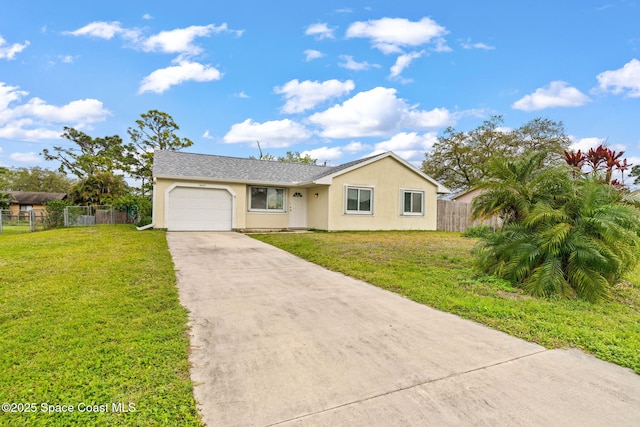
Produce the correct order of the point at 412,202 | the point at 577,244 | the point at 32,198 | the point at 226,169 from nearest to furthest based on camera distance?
the point at 577,244 → the point at 226,169 → the point at 412,202 → the point at 32,198

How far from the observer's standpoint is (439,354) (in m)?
3.07

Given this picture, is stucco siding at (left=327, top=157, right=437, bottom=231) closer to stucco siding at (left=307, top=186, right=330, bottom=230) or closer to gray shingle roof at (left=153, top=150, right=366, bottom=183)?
stucco siding at (left=307, top=186, right=330, bottom=230)

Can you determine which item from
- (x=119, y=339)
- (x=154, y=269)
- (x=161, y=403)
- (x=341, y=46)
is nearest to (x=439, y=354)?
(x=161, y=403)

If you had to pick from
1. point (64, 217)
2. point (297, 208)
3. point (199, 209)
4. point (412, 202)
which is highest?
point (412, 202)

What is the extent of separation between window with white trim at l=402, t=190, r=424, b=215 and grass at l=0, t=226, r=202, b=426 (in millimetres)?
13173

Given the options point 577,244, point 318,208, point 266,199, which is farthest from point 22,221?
point 577,244

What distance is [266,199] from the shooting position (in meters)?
16.7

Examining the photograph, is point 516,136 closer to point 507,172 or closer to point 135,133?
point 507,172

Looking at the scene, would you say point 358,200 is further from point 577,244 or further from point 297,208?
point 577,244

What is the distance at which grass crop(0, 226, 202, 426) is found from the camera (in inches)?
84.4

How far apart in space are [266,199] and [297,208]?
1.77m

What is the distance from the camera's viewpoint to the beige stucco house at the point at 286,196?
585 inches

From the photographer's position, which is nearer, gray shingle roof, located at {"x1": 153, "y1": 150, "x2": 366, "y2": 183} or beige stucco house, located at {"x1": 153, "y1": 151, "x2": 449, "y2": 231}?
beige stucco house, located at {"x1": 153, "y1": 151, "x2": 449, "y2": 231}

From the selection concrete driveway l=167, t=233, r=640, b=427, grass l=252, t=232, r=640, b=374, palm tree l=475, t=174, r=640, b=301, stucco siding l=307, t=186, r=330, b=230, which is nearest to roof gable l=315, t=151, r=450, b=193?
stucco siding l=307, t=186, r=330, b=230
